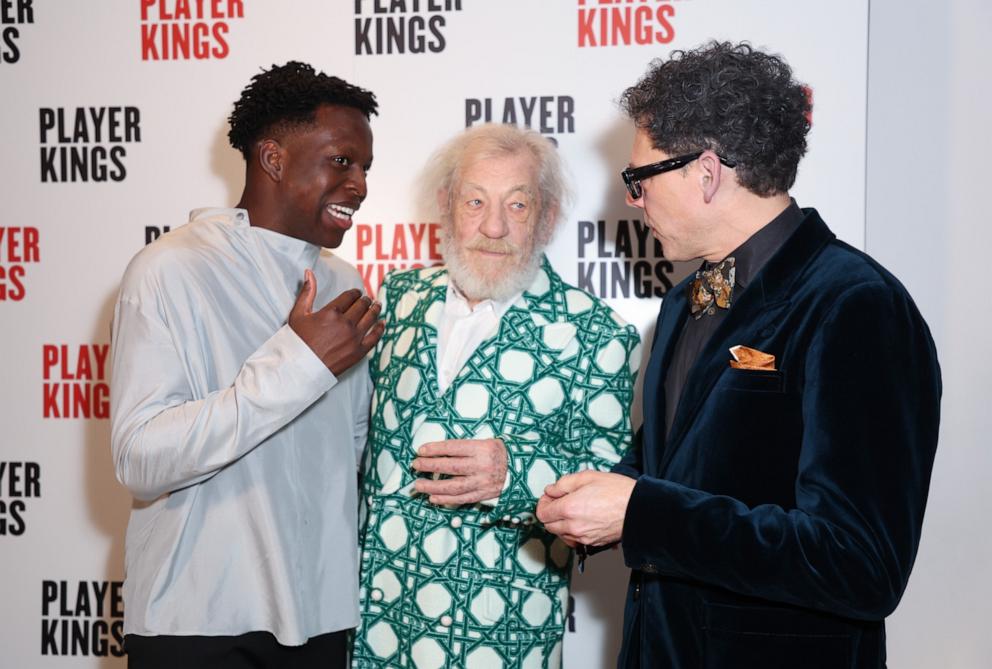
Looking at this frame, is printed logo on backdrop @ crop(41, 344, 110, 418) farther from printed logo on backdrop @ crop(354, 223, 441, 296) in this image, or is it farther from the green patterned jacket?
the green patterned jacket

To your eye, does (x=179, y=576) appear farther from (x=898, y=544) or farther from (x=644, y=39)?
(x=644, y=39)

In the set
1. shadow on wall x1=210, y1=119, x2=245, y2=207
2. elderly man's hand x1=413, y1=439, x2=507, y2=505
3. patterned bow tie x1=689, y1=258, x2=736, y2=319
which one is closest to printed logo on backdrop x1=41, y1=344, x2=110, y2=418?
shadow on wall x1=210, y1=119, x2=245, y2=207

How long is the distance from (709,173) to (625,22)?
1.60 metres

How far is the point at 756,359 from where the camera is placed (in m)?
1.62

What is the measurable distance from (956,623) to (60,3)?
3783 millimetres

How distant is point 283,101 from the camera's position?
7.49 feet

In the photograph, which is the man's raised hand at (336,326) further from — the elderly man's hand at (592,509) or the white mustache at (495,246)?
the elderly man's hand at (592,509)

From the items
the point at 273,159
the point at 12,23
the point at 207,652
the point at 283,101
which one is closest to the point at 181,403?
the point at 207,652

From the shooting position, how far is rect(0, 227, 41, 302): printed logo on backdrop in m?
3.46

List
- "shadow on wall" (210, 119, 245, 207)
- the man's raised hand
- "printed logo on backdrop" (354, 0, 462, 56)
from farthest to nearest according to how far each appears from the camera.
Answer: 1. "shadow on wall" (210, 119, 245, 207)
2. "printed logo on backdrop" (354, 0, 462, 56)
3. the man's raised hand

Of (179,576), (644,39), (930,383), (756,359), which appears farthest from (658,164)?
(644,39)

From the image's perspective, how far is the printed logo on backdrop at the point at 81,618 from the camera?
3447 millimetres

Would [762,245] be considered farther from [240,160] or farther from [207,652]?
[240,160]

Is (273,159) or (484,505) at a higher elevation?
(273,159)
